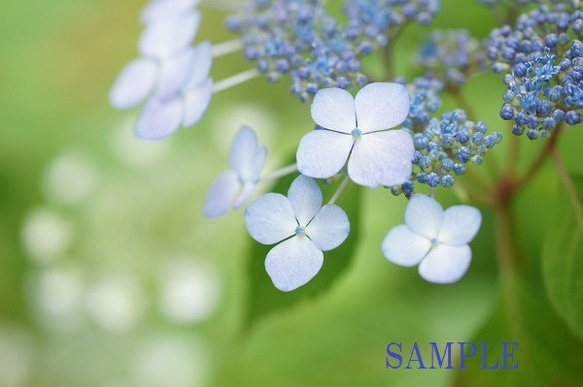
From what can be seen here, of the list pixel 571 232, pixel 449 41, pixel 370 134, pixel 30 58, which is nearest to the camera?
pixel 370 134

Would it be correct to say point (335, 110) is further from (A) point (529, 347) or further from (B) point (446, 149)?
(A) point (529, 347)

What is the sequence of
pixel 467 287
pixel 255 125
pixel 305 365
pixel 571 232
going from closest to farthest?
pixel 571 232 → pixel 305 365 → pixel 467 287 → pixel 255 125

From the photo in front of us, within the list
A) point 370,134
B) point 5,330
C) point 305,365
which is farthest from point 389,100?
point 5,330

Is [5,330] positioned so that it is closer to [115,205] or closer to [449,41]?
[115,205]

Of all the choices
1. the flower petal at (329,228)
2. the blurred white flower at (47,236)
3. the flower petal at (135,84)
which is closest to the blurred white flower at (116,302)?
the blurred white flower at (47,236)

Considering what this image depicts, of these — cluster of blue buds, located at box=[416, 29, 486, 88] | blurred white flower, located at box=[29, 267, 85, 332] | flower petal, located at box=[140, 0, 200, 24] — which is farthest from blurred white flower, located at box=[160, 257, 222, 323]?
cluster of blue buds, located at box=[416, 29, 486, 88]

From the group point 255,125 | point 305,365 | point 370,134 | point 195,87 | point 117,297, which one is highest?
point 255,125
